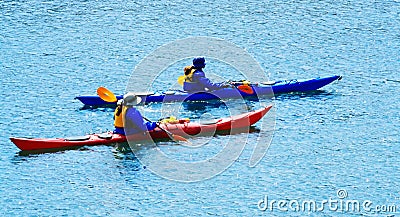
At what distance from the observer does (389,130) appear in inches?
953

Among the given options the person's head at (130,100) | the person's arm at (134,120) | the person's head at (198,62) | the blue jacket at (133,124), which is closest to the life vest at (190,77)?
the person's head at (198,62)

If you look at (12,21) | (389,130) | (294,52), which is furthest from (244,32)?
(389,130)

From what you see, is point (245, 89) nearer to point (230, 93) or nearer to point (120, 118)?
point (230, 93)

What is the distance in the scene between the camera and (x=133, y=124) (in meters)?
23.1

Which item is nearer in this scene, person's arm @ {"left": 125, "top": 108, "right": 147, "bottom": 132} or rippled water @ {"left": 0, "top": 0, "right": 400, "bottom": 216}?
rippled water @ {"left": 0, "top": 0, "right": 400, "bottom": 216}

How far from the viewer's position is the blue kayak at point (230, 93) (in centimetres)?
2612

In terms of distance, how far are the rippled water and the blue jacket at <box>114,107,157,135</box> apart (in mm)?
534

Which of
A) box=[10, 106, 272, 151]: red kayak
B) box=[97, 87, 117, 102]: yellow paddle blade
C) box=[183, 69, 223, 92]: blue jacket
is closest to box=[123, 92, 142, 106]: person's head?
box=[10, 106, 272, 151]: red kayak

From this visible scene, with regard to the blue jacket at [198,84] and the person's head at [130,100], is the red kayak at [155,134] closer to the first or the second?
the person's head at [130,100]

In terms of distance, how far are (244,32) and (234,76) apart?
4.31 metres

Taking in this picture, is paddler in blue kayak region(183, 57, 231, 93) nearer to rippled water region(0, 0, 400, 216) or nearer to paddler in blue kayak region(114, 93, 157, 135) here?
rippled water region(0, 0, 400, 216)

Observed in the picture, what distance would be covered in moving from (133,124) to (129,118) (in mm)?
165

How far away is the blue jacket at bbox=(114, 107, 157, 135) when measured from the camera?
75.6ft

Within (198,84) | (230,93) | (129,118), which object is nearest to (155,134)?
(129,118)
